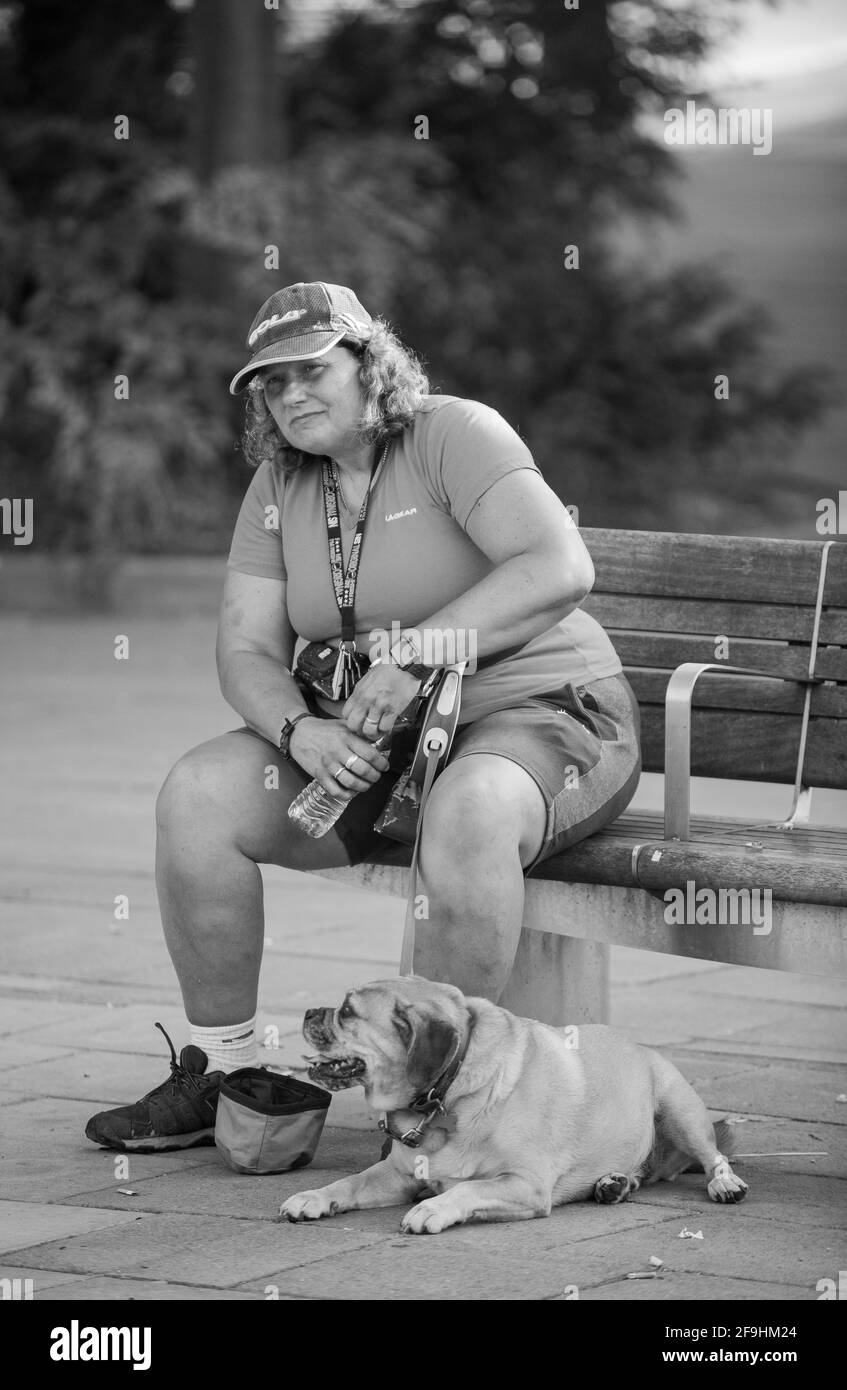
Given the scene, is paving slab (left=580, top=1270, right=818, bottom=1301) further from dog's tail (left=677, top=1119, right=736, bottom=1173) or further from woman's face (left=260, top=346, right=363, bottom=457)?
woman's face (left=260, top=346, right=363, bottom=457)

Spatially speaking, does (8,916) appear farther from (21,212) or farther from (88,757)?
(21,212)

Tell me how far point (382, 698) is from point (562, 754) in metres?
0.35

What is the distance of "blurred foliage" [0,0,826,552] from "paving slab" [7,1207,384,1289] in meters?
12.1

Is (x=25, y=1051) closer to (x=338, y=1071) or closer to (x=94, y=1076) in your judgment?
(x=94, y=1076)

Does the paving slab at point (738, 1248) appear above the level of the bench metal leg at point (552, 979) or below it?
below

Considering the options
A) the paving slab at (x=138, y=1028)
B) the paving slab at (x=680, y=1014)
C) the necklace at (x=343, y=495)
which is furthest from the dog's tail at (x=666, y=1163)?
the necklace at (x=343, y=495)

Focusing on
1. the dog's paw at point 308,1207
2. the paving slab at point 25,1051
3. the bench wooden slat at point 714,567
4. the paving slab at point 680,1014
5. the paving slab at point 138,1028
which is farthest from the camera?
the paving slab at point 680,1014

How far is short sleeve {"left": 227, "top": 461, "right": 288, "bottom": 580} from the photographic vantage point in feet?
13.9

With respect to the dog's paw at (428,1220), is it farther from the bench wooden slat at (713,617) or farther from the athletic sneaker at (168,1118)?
the bench wooden slat at (713,617)

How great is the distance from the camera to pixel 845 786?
4258 mm

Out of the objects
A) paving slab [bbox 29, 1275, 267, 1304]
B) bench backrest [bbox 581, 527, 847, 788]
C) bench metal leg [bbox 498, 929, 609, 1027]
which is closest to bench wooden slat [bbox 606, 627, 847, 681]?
bench backrest [bbox 581, 527, 847, 788]

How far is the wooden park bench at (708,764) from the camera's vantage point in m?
3.60

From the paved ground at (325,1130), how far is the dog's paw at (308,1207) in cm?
3

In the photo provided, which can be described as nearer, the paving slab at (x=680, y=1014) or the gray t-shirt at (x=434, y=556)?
the gray t-shirt at (x=434, y=556)
